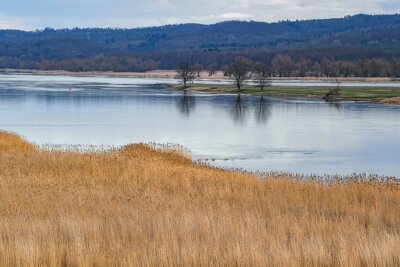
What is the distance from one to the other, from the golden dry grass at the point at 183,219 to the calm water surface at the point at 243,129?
10.2 metres

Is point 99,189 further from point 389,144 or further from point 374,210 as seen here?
point 389,144

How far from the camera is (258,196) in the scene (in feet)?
58.7

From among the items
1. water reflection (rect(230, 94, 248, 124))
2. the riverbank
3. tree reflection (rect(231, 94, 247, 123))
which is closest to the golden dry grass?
water reflection (rect(230, 94, 248, 124))

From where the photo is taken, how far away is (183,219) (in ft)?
43.9

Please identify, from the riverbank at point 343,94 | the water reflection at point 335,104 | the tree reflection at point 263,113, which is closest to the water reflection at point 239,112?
the tree reflection at point 263,113

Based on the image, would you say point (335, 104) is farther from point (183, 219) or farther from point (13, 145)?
point (183, 219)

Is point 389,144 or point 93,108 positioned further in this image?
point 93,108

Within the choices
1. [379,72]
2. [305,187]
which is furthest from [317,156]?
[379,72]

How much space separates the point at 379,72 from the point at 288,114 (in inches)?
4649

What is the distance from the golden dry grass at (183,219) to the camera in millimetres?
10625

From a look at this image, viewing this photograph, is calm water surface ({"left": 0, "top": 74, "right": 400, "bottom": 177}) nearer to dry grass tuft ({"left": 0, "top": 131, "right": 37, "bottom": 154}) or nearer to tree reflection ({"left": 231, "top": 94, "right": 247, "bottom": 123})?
tree reflection ({"left": 231, "top": 94, "right": 247, "bottom": 123})

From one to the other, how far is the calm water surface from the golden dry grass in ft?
33.4

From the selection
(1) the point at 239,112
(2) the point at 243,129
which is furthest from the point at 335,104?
(2) the point at 243,129

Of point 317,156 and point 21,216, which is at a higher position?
point 21,216
